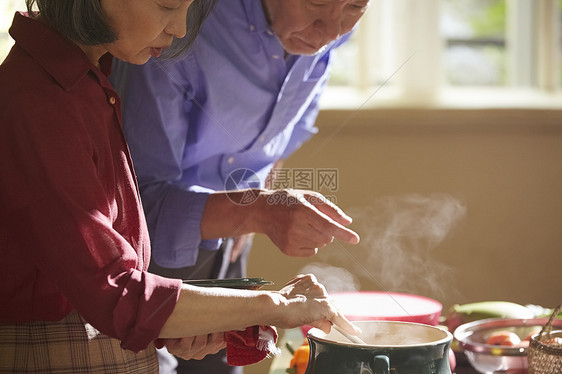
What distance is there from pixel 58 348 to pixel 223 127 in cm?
72

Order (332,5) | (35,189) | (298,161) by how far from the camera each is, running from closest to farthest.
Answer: (35,189) < (332,5) < (298,161)

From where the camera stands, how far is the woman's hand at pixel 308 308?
869 mm

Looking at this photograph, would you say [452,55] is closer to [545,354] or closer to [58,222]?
[545,354]

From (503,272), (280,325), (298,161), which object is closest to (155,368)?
(280,325)

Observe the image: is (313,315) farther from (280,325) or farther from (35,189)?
(35,189)

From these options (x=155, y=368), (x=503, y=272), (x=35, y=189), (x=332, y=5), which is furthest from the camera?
(x=503, y=272)

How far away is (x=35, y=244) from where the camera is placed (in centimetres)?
79

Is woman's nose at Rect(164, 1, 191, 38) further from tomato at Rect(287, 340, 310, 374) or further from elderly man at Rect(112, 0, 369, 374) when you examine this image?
tomato at Rect(287, 340, 310, 374)

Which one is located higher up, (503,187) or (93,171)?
(93,171)

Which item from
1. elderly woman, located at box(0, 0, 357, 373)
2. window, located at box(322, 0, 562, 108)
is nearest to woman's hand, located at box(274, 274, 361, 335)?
elderly woman, located at box(0, 0, 357, 373)

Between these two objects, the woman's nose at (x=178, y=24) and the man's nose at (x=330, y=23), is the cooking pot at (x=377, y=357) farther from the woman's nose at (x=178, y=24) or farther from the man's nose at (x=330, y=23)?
the man's nose at (x=330, y=23)

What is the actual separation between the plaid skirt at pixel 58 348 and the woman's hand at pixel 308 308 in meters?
0.22

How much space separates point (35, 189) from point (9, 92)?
0.12m

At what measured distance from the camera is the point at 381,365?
822 mm
